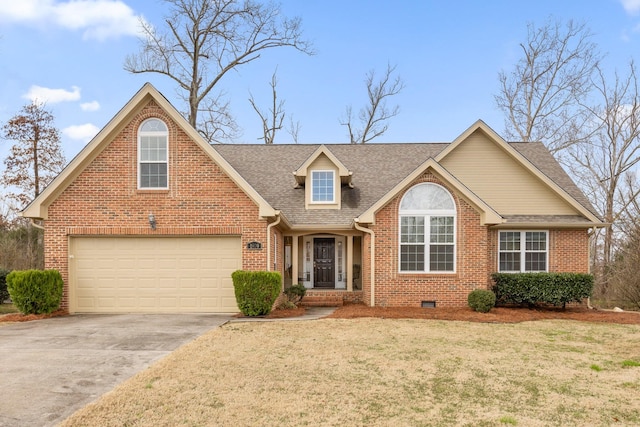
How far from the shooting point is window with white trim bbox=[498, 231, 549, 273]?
50.1 feet

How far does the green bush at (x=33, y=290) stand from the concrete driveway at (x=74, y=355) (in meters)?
0.73

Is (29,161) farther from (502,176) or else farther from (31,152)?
(502,176)

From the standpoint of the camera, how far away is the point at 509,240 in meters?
15.4

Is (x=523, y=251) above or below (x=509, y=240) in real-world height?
below

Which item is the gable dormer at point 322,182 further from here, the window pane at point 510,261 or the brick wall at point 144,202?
the window pane at point 510,261

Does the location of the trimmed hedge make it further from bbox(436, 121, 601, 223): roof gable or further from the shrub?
the shrub

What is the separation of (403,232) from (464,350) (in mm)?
5848

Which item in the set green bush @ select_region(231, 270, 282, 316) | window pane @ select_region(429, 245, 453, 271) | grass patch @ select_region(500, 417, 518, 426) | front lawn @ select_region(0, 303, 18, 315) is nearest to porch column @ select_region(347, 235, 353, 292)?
window pane @ select_region(429, 245, 453, 271)

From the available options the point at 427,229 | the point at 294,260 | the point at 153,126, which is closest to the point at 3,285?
the point at 153,126

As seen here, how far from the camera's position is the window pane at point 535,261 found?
1527 cm

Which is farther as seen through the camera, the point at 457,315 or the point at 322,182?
the point at 322,182

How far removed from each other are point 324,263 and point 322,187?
2850 mm

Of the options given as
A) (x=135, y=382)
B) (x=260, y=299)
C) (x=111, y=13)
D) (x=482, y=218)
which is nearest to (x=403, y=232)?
(x=482, y=218)

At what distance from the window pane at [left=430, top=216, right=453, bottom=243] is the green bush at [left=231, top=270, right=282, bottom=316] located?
5.20 metres
